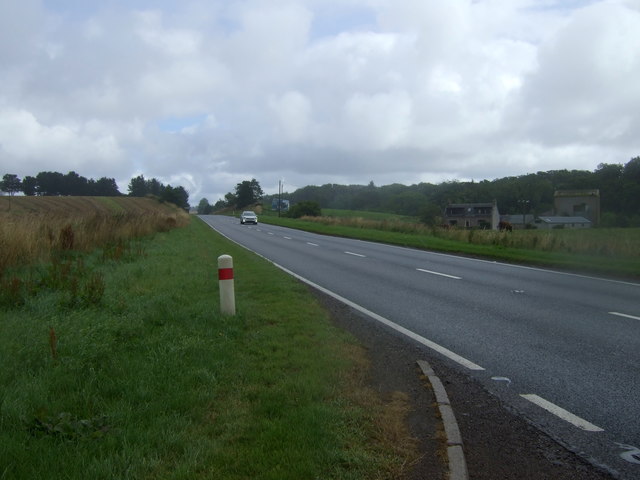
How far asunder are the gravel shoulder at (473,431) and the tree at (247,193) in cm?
14311

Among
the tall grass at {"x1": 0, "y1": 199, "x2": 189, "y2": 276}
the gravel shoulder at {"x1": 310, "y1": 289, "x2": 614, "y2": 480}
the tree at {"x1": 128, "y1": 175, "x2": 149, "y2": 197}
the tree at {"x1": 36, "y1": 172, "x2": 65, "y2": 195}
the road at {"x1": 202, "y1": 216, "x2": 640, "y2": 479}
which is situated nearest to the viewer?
the gravel shoulder at {"x1": 310, "y1": 289, "x2": 614, "y2": 480}

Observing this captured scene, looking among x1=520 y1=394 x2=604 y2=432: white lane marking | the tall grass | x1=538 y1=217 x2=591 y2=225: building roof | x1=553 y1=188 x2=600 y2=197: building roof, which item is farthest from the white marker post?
x1=538 y1=217 x2=591 y2=225: building roof

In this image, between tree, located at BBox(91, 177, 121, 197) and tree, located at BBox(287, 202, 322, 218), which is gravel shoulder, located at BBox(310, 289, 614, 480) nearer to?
tree, located at BBox(287, 202, 322, 218)

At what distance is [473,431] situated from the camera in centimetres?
436

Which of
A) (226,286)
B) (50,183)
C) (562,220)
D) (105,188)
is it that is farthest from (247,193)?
(226,286)

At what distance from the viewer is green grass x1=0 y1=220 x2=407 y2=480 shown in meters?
3.52

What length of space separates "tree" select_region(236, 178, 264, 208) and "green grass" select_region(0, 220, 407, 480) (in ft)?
462

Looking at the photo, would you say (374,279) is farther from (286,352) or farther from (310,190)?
(310,190)

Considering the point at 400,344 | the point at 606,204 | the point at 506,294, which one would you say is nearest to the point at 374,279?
the point at 506,294

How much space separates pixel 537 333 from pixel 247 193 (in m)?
143

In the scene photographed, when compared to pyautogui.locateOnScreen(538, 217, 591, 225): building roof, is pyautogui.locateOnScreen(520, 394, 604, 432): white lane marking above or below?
above

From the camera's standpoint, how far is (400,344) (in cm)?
714

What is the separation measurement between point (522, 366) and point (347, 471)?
3.38 meters

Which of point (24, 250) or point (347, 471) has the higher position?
point (24, 250)
